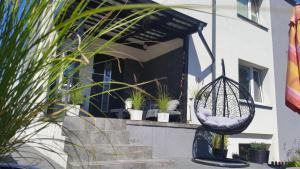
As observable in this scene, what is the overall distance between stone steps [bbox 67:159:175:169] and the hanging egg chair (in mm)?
1359

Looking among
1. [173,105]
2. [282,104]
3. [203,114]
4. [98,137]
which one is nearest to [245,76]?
[282,104]

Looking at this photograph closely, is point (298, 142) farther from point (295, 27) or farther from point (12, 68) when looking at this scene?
point (12, 68)

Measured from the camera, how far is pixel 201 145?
6281 millimetres

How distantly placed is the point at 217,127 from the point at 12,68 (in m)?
4.78

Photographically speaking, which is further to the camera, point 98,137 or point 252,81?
point 252,81

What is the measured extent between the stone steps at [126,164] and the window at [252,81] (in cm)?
538

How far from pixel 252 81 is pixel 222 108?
2.41 m

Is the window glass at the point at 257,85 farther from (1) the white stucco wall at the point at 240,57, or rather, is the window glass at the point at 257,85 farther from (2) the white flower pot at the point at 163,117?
(2) the white flower pot at the point at 163,117

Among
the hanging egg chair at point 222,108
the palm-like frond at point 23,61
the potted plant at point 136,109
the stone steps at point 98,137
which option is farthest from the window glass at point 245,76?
the palm-like frond at point 23,61

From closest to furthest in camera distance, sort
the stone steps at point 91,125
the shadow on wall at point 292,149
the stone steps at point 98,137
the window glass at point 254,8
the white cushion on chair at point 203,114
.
→ the stone steps at point 98,137
the stone steps at point 91,125
the white cushion on chair at point 203,114
the shadow on wall at point 292,149
the window glass at point 254,8

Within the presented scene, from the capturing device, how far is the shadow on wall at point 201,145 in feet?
20.3

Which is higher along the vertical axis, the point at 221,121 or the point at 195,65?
the point at 195,65

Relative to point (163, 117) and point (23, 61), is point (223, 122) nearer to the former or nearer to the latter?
point (163, 117)

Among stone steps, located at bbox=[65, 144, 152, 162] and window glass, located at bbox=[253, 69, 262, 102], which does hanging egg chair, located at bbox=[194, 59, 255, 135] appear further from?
stone steps, located at bbox=[65, 144, 152, 162]
